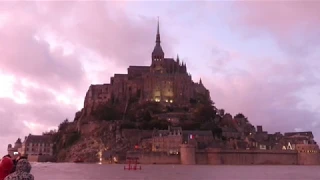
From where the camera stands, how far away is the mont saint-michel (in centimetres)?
8256

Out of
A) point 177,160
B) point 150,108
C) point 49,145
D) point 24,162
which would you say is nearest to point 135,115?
point 150,108

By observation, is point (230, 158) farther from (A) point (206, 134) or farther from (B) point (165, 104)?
(B) point (165, 104)

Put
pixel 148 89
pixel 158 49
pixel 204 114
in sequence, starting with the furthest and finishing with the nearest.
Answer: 1. pixel 158 49
2. pixel 148 89
3. pixel 204 114

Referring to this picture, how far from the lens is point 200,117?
307 ft

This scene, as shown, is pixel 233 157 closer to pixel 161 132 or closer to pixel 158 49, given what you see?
pixel 161 132

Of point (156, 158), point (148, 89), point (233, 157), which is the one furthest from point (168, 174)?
point (148, 89)

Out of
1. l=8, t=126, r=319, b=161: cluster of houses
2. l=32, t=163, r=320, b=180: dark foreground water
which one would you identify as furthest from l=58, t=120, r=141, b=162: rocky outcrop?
l=32, t=163, r=320, b=180: dark foreground water

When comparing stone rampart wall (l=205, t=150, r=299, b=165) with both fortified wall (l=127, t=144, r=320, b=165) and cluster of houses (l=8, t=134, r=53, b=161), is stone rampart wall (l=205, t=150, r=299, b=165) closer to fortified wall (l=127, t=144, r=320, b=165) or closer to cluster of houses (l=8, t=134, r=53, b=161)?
fortified wall (l=127, t=144, r=320, b=165)

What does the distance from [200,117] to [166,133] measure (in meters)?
12.8

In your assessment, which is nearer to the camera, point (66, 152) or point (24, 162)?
point (24, 162)

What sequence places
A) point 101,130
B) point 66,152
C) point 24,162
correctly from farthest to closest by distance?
point 66,152, point 101,130, point 24,162

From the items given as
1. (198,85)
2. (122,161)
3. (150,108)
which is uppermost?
(198,85)

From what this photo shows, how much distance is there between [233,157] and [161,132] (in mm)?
15665

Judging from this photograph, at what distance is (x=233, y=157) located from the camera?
8306 centimetres
